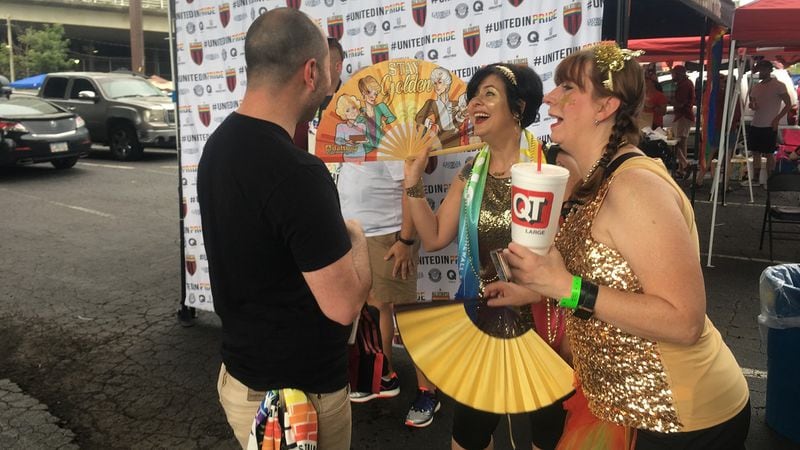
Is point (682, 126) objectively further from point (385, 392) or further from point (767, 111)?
point (385, 392)

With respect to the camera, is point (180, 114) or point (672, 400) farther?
point (180, 114)

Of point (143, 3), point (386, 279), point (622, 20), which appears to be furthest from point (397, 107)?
point (143, 3)

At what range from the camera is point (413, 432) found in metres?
3.23

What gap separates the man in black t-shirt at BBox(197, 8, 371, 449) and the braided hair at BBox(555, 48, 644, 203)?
679 millimetres

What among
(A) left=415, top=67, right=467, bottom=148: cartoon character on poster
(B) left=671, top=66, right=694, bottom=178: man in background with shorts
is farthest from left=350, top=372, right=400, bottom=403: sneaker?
(B) left=671, top=66, right=694, bottom=178: man in background with shorts

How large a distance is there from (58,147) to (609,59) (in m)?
12.4

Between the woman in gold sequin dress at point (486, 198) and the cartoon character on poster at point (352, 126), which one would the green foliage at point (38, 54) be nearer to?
the cartoon character on poster at point (352, 126)

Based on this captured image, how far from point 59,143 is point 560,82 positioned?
1226 cm

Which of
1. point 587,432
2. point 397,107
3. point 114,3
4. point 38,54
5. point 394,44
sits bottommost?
point 587,432

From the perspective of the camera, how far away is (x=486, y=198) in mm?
2434

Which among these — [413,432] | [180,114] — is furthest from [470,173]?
[180,114]

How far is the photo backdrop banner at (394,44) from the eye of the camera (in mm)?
3166

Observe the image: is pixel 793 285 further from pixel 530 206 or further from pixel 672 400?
pixel 530 206

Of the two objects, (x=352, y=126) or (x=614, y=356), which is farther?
(x=352, y=126)
